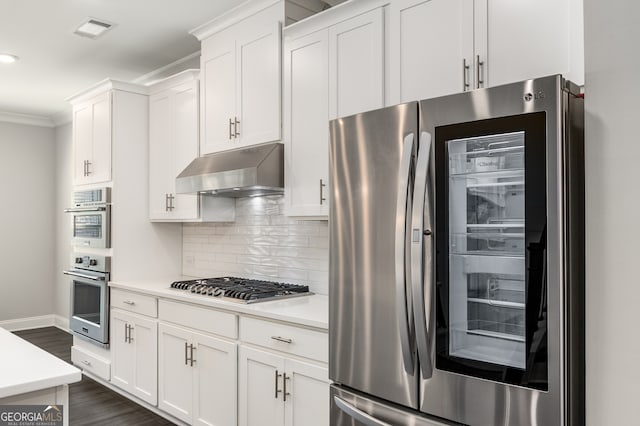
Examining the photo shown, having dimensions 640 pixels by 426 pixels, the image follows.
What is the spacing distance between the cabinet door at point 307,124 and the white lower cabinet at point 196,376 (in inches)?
37.8

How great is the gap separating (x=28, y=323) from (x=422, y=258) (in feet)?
21.1

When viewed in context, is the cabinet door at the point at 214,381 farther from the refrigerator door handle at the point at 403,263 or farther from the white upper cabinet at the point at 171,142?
the refrigerator door handle at the point at 403,263

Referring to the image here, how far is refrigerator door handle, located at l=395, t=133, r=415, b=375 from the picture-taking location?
169cm

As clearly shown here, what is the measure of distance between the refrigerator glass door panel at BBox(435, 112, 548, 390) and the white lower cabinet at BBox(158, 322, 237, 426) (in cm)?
156

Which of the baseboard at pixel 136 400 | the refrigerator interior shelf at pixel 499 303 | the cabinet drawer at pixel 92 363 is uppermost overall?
the refrigerator interior shelf at pixel 499 303

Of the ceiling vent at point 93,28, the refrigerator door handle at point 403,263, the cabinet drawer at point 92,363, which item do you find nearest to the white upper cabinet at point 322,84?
the refrigerator door handle at point 403,263

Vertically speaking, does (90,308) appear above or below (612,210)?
below

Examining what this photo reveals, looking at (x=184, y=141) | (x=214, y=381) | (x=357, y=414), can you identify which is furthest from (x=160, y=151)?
(x=357, y=414)

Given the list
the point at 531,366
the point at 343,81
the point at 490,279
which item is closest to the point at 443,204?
the point at 490,279

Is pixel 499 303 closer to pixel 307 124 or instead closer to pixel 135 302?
pixel 307 124

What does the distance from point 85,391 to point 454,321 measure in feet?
11.7

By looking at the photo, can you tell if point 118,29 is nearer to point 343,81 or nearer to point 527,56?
point 343,81

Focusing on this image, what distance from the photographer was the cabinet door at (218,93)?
3.38 meters

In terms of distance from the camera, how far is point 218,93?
3.49 m
